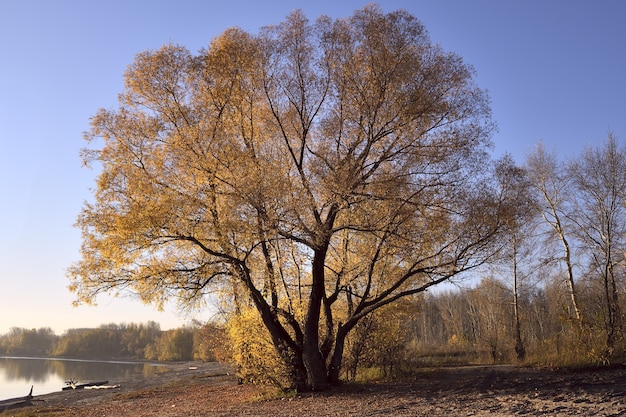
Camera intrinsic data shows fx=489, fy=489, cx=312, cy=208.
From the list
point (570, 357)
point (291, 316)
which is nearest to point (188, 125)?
point (291, 316)

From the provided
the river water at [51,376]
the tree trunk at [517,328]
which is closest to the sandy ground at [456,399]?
the tree trunk at [517,328]

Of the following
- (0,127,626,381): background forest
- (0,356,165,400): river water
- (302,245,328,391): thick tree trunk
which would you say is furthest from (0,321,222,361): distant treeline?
(302,245,328,391): thick tree trunk

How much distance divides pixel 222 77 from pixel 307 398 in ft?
33.4

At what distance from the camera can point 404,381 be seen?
53.7 ft

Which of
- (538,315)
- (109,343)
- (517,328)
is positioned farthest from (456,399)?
(109,343)

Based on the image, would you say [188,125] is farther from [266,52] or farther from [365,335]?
[365,335]

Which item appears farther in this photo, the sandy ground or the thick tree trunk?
the thick tree trunk

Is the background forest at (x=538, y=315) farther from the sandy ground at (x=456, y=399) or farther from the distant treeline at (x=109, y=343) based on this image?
the distant treeline at (x=109, y=343)

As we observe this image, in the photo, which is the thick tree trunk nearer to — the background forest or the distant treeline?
the background forest

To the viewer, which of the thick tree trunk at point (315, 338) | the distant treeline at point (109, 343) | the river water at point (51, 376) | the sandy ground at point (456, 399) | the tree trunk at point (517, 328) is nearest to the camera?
the sandy ground at point (456, 399)

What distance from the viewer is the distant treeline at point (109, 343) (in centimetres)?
8406

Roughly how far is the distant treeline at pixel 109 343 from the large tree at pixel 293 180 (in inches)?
2725

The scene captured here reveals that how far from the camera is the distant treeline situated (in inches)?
3310

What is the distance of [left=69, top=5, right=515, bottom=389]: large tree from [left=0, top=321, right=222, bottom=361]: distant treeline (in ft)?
227
